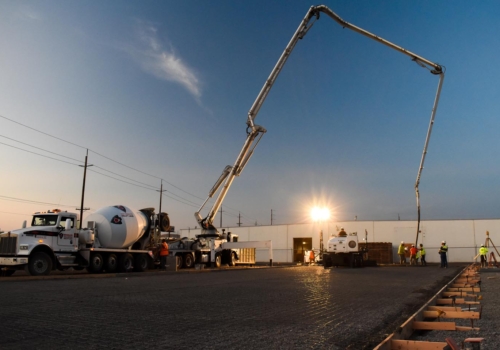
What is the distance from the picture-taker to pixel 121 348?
5500 mm

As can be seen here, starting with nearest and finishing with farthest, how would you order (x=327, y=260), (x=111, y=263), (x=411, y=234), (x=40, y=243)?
1. (x=40, y=243)
2. (x=111, y=263)
3. (x=327, y=260)
4. (x=411, y=234)

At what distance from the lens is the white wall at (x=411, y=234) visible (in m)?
50.1

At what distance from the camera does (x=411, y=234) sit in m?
52.8

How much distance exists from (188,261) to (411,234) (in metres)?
31.9

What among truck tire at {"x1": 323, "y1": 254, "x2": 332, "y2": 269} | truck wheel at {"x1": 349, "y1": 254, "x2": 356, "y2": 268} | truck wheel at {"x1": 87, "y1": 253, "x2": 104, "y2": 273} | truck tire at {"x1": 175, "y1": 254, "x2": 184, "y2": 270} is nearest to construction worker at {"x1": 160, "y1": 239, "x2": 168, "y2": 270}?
truck tire at {"x1": 175, "y1": 254, "x2": 184, "y2": 270}

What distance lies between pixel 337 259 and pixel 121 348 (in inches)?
1148

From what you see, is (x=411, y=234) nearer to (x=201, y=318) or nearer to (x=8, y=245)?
(x=8, y=245)

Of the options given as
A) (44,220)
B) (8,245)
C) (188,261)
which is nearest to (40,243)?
(8,245)

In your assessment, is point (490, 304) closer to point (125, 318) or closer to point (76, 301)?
point (125, 318)

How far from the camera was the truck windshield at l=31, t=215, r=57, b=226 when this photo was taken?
21.4 m

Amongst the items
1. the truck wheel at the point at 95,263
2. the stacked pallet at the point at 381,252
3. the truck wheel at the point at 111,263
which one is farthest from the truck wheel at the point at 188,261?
the stacked pallet at the point at 381,252

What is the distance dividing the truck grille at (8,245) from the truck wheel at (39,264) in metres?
0.83

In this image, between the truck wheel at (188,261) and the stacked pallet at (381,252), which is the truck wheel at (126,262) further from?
the stacked pallet at (381,252)

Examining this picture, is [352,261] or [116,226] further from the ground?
[116,226]
